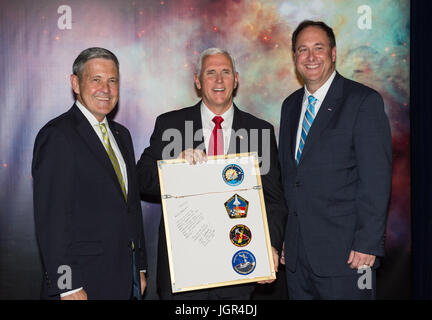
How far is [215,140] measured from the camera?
284 centimetres

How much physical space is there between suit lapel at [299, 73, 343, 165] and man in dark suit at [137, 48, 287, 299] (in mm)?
335

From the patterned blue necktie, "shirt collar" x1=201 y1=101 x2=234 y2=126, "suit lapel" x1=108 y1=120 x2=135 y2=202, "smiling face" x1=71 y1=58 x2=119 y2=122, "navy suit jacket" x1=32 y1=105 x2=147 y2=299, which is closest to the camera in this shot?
"navy suit jacket" x1=32 y1=105 x2=147 y2=299

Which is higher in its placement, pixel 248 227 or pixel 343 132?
pixel 343 132

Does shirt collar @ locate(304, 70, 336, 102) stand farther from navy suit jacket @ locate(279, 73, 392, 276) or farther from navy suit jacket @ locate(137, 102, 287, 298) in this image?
navy suit jacket @ locate(137, 102, 287, 298)

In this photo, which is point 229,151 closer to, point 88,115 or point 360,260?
point 88,115

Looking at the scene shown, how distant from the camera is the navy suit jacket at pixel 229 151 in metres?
2.80

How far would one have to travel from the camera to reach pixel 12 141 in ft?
12.9

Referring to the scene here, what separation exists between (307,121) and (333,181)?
1.53 feet

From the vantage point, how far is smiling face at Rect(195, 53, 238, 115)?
2867mm

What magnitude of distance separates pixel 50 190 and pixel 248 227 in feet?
4.14

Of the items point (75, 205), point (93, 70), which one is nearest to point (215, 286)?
point (75, 205)

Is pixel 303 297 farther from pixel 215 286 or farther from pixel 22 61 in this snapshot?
pixel 22 61

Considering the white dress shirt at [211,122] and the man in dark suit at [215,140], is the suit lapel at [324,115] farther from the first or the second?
the white dress shirt at [211,122]

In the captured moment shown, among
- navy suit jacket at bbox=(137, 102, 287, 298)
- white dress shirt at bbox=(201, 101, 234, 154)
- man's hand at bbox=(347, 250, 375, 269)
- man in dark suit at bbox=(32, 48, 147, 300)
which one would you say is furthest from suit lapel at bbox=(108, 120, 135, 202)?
man's hand at bbox=(347, 250, 375, 269)
